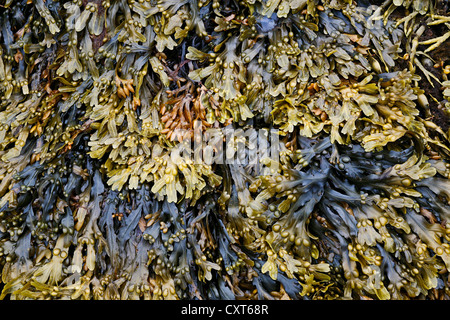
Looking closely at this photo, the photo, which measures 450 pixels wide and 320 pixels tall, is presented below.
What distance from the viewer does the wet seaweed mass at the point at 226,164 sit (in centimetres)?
109

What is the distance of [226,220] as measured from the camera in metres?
Result: 1.22

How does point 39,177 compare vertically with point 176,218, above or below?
above

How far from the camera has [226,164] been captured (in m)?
Result: 1.18

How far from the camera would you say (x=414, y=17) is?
3.65 ft

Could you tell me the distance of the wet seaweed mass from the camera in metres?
1.09

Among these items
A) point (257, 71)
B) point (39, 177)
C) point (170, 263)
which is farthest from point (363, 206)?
point (39, 177)

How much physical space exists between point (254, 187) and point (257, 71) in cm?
42

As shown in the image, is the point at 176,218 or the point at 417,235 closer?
the point at 417,235

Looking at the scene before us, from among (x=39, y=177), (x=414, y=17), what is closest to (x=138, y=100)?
(x=39, y=177)

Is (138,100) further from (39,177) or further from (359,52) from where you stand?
(359,52)

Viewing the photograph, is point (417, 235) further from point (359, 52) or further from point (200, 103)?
point (200, 103)
